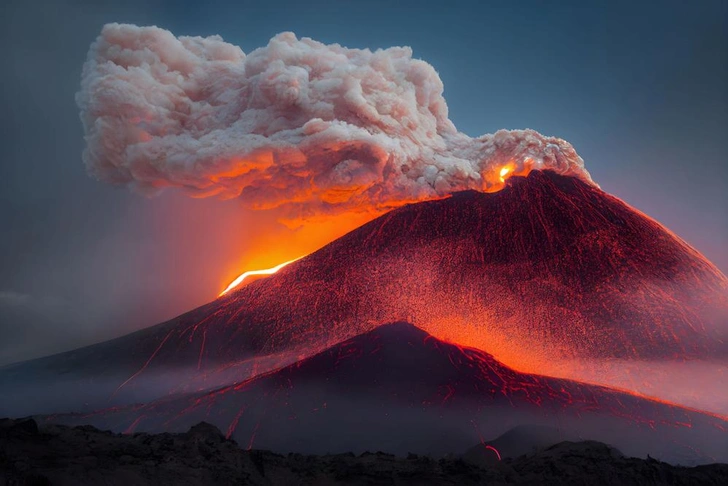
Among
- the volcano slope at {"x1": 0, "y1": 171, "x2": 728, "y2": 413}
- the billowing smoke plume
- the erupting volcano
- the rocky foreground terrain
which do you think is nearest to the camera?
the rocky foreground terrain

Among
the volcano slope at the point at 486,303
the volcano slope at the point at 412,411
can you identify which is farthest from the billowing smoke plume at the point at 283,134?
the volcano slope at the point at 412,411

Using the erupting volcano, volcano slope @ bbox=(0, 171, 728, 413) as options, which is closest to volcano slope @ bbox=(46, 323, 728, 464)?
the erupting volcano

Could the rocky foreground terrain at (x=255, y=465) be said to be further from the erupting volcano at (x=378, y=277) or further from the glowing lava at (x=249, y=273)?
the glowing lava at (x=249, y=273)

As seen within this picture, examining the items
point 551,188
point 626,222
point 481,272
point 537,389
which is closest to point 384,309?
point 481,272

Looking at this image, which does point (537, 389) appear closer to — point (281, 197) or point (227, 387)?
point (227, 387)

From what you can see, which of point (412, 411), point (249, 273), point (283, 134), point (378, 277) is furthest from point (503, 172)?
point (249, 273)

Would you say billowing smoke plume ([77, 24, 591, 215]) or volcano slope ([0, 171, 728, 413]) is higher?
billowing smoke plume ([77, 24, 591, 215])

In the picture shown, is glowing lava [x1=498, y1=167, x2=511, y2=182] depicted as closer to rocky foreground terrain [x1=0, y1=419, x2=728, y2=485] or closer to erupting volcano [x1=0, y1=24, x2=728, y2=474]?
erupting volcano [x1=0, y1=24, x2=728, y2=474]
